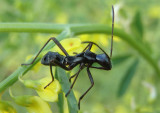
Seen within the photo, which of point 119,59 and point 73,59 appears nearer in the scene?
point 73,59

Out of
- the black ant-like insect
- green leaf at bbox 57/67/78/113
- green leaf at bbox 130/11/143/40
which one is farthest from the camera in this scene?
green leaf at bbox 130/11/143/40

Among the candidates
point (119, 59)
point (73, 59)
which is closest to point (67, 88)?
point (73, 59)

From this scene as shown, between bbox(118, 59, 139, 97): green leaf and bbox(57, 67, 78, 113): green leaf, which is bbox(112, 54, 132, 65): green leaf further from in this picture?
bbox(57, 67, 78, 113): green leaf

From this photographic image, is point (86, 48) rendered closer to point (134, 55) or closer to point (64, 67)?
point (64, 67)

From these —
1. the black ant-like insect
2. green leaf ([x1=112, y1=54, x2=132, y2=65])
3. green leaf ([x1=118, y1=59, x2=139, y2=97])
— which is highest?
the black ant-like insect

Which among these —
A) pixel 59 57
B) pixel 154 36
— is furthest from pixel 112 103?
pixel 59 57

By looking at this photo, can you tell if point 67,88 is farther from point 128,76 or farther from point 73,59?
point 128,76

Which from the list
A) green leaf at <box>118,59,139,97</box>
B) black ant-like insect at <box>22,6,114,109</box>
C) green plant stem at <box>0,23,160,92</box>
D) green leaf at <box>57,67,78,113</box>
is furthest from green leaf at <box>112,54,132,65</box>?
green leaf at <box>57,67,78,113</box>
